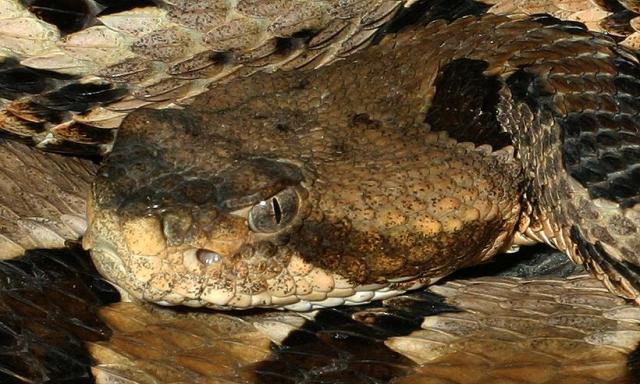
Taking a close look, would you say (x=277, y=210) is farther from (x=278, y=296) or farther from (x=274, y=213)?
(x=278, y=296)

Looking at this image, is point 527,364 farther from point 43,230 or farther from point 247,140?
point 43,230

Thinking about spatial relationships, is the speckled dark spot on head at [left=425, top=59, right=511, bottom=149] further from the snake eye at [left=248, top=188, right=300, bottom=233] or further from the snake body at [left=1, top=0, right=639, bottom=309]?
the snake eye at [left=248, top=188, right=300, bottom=233]

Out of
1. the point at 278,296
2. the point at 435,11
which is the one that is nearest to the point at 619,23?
the point at 435,11

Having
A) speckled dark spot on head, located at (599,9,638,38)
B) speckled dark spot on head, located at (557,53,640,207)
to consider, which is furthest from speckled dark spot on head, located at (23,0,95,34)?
speckled dark spot on head, located at (599,9,638,38)

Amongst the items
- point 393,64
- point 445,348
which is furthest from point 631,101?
point 445,348

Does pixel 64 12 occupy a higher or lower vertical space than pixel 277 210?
higher

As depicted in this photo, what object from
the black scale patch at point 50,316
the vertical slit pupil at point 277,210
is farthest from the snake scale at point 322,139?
the black scale patch at point 50,316

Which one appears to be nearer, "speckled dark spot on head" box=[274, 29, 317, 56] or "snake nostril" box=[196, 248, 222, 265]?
"snake nostril" box=[196, 248, 222, 265]
